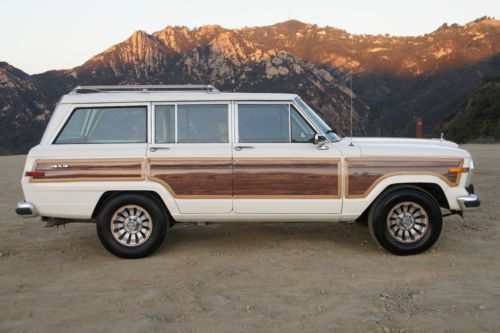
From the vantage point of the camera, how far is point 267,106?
19.7 ft

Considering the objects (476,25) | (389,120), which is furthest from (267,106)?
(476,25)

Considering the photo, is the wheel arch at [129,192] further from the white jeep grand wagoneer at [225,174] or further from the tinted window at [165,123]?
the tinted window at [165,123]

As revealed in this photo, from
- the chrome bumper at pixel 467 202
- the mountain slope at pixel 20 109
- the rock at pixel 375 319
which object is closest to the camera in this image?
the rock at pixel 375 319

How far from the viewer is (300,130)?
19.5 feet

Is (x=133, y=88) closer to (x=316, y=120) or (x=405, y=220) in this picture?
(x=316, y=120)

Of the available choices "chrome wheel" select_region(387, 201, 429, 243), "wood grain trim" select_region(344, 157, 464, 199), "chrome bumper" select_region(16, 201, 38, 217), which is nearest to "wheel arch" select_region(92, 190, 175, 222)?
"chrome bumper" select_region(16, 201, 38, 217)

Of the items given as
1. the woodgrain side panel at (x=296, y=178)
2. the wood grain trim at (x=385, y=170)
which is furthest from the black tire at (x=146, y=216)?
the wood grain trim at (x=385, y=170)

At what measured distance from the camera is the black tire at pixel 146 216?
5.82 metres

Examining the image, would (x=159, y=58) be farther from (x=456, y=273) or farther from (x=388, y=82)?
(x=456, y=273)

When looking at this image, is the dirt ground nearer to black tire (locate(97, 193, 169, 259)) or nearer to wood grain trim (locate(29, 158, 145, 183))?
black tire (locate(97, 193, 169, 259))

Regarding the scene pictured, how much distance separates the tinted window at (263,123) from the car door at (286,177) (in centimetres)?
7

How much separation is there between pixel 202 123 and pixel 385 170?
2.33m

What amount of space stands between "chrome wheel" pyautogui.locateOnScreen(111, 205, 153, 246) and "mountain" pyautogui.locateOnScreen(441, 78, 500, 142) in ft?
116

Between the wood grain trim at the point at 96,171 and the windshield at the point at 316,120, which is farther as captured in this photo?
the windshield at the point at 316,120
